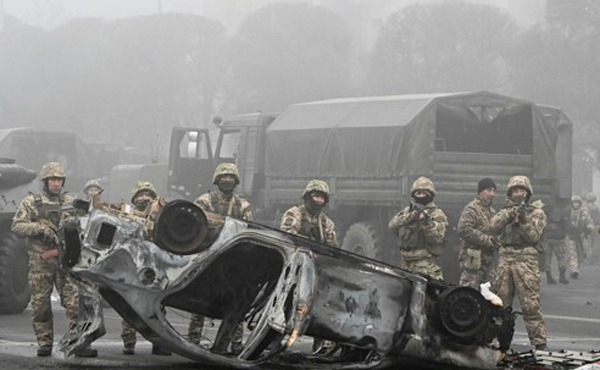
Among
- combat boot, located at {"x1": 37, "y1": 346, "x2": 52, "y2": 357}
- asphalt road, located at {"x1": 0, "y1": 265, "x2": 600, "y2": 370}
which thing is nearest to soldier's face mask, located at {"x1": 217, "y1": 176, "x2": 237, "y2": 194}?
asphalt road, located at {"x1": 0, "y1": 265, "x2": 600, "y2": 370}

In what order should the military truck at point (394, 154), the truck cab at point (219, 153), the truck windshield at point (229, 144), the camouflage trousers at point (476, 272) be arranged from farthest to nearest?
the truck windshield at point (229, 144), the truck cab at point (219, 153), the military truck at point (394, 154), the camouflage trousers at point (476, 272)

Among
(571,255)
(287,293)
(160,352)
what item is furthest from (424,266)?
(571,255)

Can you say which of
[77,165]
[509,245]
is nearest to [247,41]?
[77,165]

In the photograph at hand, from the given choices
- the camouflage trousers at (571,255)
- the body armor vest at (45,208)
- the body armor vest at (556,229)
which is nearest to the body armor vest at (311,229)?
the body armor vest at (45,208)

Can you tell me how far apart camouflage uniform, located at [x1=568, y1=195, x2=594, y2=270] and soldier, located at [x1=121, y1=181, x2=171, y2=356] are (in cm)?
1259

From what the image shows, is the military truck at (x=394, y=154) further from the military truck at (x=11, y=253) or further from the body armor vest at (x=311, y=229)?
the body armor vest at (x=311, y=229)

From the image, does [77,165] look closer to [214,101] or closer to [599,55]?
[599,55]

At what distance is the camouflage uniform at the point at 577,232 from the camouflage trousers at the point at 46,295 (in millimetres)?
14181

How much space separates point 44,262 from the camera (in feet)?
39.9

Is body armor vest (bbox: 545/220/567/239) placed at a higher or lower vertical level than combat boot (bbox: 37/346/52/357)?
higher

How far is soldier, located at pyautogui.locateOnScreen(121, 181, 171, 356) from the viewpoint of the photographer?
10.2 m

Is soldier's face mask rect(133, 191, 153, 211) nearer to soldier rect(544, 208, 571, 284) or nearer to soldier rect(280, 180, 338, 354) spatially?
soldier rect(280, 180, 338, 354)

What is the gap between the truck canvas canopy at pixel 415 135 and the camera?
71.6 ft

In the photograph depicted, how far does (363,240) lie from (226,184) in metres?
9.41
